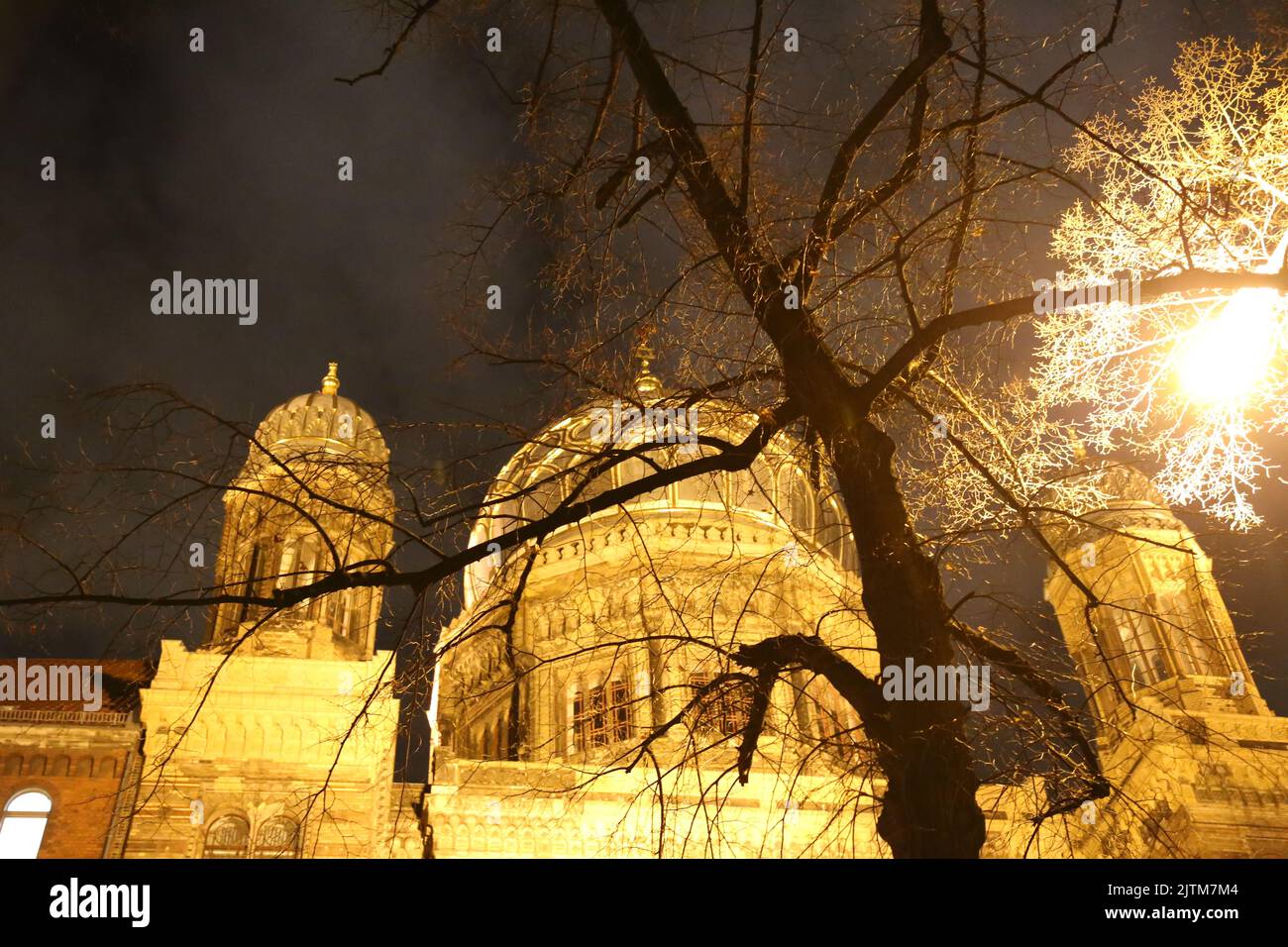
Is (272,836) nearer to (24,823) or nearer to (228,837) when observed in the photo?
(228,837)

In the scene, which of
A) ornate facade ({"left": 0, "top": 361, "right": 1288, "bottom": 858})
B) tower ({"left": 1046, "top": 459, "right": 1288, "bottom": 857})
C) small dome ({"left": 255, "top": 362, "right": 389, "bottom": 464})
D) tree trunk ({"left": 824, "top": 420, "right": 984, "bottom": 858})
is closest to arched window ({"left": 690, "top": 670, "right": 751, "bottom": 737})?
tree trunk ({"left": 824, "top": 420, "right": 984, "bottom": 858})

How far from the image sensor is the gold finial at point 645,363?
6863 millimetres

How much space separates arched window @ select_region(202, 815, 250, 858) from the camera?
19.7m

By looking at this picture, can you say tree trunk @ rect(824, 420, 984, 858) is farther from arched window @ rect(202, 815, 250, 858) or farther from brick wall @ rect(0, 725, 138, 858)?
brick wall @ rect(0, 725, 138, 858)

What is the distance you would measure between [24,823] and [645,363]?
66.6 ft

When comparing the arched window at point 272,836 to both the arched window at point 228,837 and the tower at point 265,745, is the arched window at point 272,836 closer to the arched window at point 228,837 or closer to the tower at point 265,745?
the tower at point 265,745

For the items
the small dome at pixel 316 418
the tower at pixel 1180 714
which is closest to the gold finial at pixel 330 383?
the small dome at pixel 316 418

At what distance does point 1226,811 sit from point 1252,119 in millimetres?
19537

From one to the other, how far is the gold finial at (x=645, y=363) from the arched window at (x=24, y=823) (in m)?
19.5

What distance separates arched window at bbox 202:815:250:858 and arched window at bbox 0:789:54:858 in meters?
4.27

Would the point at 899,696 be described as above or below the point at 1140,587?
below

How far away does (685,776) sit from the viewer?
78.6 ft
